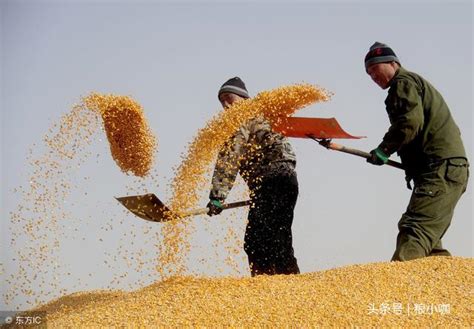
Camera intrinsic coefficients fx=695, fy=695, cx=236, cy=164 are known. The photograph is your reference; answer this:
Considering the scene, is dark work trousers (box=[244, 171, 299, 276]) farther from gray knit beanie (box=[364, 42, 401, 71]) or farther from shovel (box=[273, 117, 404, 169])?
gray knit beanie (box=[364, 42, 401, 71])

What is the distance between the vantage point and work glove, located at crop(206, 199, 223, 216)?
471 centimetres

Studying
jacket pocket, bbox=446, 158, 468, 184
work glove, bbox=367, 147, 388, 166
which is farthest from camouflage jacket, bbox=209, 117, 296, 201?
jacket pocket, bbox=446, 158, 468, 184

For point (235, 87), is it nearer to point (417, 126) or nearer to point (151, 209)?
point (151, 209)

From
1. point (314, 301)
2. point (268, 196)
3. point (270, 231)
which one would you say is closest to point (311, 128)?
point (268, 196)

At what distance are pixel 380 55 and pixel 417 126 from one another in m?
0.59

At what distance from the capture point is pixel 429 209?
15.0 feet

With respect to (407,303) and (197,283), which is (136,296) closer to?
(197,283)

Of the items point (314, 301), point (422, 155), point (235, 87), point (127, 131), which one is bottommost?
point (314, 301)

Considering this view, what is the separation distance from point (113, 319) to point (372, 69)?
8.05ft

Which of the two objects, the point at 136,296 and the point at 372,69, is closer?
the point at 136,296

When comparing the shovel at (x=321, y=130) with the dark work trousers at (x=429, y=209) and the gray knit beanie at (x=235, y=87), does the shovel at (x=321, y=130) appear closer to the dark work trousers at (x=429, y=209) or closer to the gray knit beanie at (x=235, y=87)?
the dark work trousers at (x=429, y=209)

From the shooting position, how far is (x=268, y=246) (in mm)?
4973

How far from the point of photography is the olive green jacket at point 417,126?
4.54m

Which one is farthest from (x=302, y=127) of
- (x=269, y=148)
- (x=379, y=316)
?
(x=379, y=316)
